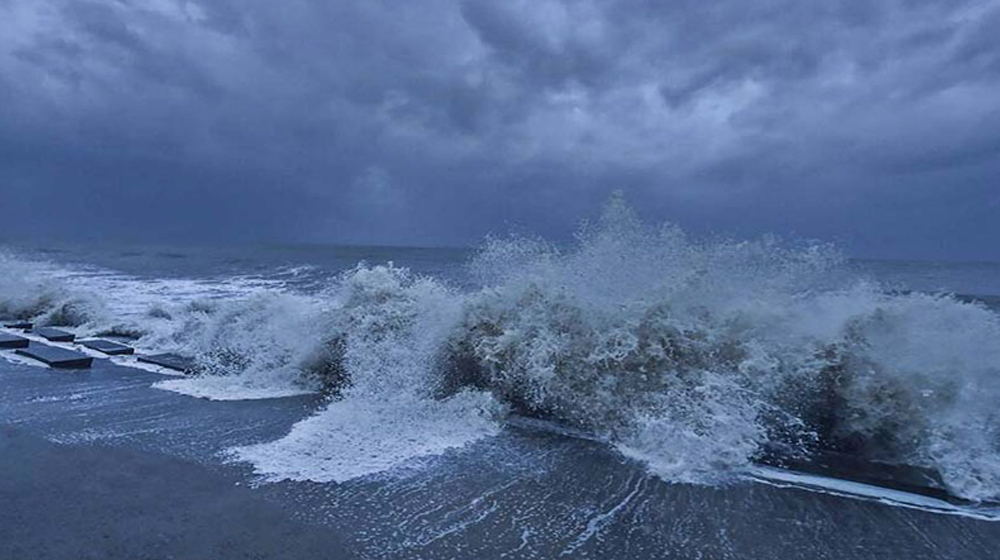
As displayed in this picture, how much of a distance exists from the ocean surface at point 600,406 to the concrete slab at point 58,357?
0.25 m

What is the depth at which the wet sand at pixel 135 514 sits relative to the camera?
3.11 meters

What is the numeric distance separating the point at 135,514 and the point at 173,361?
5717 millimetres

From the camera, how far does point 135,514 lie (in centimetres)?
350

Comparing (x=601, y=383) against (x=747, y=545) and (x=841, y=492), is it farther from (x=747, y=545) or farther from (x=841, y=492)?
(x=747, y=545)

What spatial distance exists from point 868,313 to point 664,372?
7.20ft

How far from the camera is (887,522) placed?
12.5 feet

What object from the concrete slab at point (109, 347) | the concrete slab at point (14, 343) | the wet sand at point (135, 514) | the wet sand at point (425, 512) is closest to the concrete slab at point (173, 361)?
the concrete slab at point (109, 347)

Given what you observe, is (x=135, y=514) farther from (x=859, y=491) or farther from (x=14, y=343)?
(x=14, y=343)

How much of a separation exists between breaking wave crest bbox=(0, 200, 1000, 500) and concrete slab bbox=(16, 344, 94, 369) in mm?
1624

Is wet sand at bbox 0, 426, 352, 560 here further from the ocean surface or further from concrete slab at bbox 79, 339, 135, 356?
concrete slab at bbox 79, 339, 135, 356

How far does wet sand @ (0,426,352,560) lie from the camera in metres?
3.11

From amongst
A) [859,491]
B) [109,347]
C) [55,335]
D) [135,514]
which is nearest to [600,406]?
[859,491]

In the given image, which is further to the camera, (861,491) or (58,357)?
(58,357)

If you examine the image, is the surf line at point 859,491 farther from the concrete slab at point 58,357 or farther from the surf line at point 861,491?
the concrete slab at point 58,357
